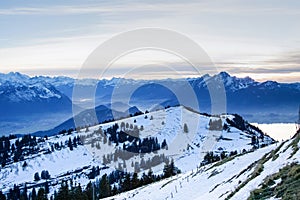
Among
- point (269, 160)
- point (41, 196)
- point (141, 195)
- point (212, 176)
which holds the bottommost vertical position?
point (41, 196)

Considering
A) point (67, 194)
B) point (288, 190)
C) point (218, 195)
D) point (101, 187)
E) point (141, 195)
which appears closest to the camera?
point (288, 190)

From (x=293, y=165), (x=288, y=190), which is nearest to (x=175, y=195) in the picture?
(x=293, y=165)

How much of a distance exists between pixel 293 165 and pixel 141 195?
95.4 feet

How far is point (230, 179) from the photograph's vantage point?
4106cm

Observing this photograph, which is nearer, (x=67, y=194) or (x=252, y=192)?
(x=252, y=192)

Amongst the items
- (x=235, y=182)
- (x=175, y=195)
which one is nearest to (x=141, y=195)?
(x=175, y=195)

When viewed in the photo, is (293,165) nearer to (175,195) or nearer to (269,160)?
(269,160)

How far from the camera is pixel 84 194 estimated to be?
4670 inches

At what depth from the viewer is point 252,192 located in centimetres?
2866

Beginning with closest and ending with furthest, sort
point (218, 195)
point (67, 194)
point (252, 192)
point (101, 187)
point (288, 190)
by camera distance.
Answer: point (288, 190) → point (252, 192) → point (218, 195) → point (67, 194) → point (101, 187)

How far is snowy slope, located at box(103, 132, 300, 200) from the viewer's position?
32125 millimetres

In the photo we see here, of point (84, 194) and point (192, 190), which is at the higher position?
point (192, 190)

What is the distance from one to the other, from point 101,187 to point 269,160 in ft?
311

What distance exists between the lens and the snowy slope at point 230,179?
3212 centimetres
